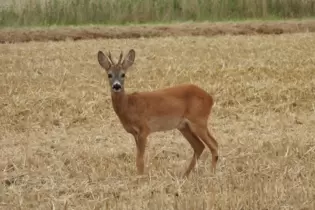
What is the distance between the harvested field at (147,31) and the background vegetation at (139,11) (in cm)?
179

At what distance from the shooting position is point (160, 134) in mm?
10688

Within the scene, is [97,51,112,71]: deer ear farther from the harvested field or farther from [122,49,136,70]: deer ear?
the harvested field

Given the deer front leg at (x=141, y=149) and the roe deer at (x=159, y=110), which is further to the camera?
the roe deer at (x=159, y=110)

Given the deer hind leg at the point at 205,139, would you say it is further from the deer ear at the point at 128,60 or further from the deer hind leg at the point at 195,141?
the deer ear at the point at 128,60

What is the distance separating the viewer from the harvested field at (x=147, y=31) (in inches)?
819

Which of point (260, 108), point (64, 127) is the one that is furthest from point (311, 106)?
point (64, 127)

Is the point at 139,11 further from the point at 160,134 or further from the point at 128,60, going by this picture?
the point at 128,60

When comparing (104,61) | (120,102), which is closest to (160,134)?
(120,102)

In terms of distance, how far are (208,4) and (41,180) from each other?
17.5 m

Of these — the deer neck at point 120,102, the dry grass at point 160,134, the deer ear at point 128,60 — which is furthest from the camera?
the deer neck at point 120,102

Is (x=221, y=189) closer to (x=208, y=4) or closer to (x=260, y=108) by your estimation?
(x=260, y=108)

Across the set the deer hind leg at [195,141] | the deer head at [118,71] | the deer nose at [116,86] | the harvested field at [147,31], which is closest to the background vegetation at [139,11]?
the harvested field at [147,31]

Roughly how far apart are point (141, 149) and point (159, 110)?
0.47 meters

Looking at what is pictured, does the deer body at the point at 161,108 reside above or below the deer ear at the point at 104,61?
below
